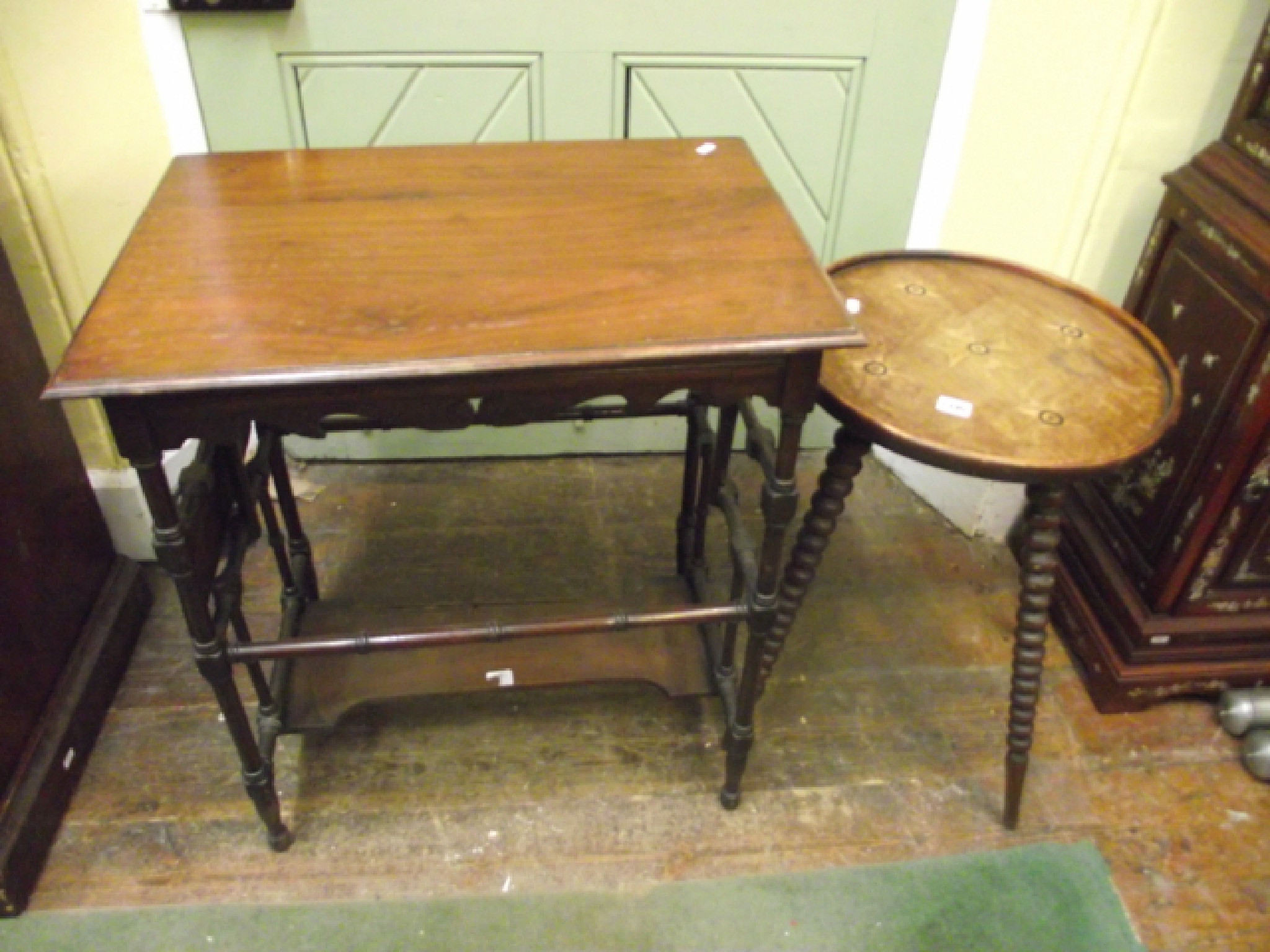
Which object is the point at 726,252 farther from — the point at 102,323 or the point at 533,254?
the point at 102,323

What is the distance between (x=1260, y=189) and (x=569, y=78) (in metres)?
1.26

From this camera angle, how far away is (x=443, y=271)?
1287 mm

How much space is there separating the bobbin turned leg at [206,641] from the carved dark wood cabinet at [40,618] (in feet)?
1.19

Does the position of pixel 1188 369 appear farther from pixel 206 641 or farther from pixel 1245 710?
pixel 206 641

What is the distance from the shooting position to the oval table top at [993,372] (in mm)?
1340

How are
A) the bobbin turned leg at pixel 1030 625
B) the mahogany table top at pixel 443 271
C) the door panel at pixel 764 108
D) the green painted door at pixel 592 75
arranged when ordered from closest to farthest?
the mahogany table top at pixel 443 271
the bobbin turned leg at pixel 1030 625
the green painted door at pixel 592 75
the door panel at pixel 764 108

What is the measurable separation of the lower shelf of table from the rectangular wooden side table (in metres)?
0.07

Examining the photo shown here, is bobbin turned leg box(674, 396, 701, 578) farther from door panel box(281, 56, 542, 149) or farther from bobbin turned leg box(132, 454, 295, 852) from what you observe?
bobbin turned leg box(132, 454, 295, 852)

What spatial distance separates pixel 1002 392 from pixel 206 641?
1.20 m

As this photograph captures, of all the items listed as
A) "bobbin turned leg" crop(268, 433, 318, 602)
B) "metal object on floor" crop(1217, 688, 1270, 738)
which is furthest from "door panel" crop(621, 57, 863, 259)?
"metal object on floor" crop(1217, 688, 1270, 738)

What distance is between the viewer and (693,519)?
200 cm

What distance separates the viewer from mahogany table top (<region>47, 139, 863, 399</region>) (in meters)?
1.13

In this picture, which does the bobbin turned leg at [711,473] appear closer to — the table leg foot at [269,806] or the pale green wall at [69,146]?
the table leg foot at [269,806]

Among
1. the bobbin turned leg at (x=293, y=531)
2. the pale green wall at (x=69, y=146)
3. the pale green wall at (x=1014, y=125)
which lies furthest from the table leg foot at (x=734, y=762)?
the pale green wall at (x=69, y=146)
